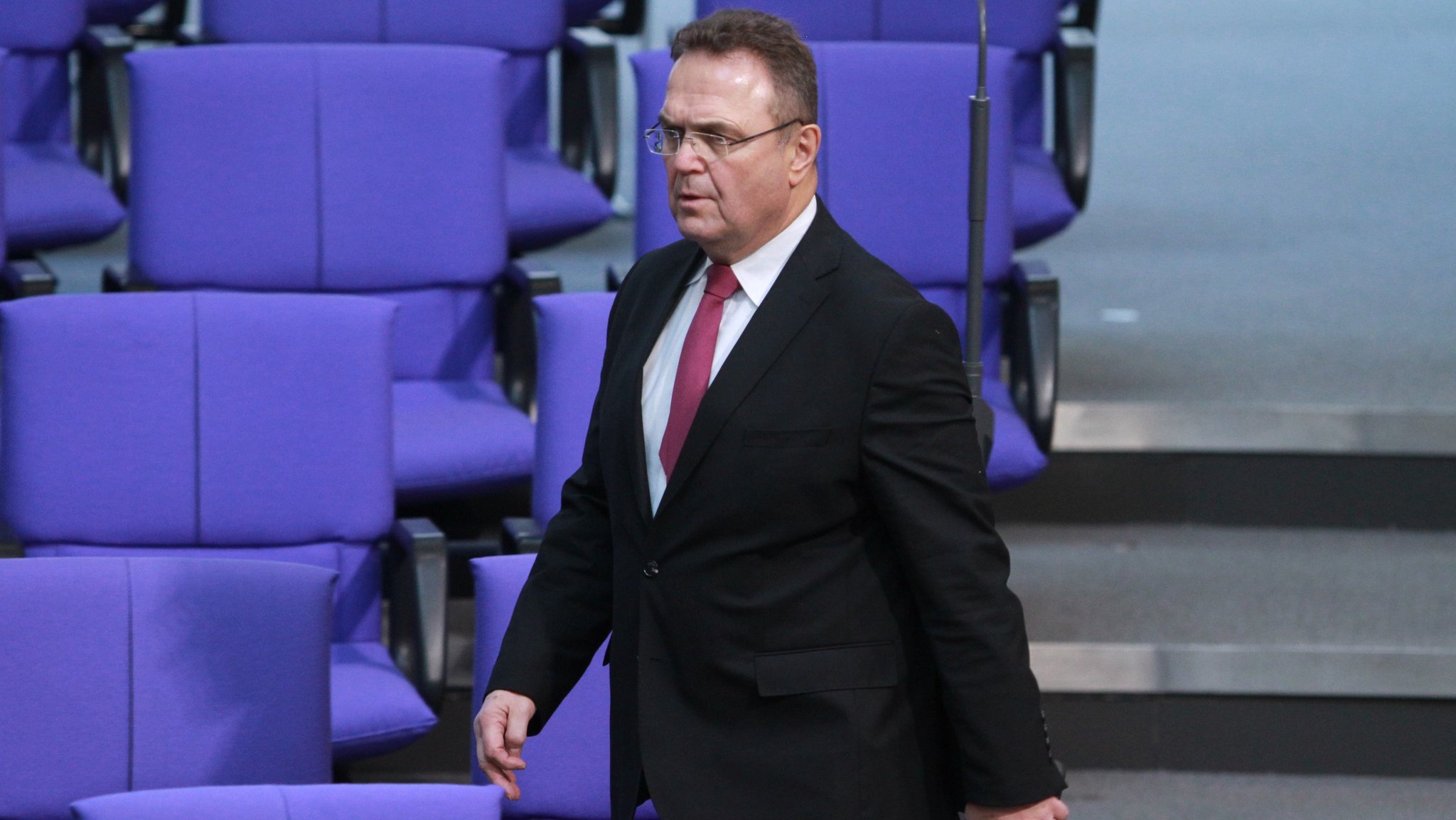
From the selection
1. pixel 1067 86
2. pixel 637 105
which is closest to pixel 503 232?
pixel 637 105

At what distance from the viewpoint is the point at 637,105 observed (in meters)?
1.90

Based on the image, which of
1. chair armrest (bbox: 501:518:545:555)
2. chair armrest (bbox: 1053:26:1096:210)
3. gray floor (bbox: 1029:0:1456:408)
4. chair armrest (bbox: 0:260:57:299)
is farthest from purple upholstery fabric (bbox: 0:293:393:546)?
chair armrest (bbox: 1053:26:1096:210)

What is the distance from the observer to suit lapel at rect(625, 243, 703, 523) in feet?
3.20

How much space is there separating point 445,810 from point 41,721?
0.36 meters

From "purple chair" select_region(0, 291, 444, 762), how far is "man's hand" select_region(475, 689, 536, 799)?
19.6 inches

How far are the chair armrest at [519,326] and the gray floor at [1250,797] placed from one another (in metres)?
0.65

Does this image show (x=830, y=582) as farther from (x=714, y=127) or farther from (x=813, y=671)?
(x=714, y=127)

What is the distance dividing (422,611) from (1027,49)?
1146 millimetres

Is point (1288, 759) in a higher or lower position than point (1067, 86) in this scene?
lower

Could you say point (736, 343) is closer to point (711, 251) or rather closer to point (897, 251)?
point (711, 251)

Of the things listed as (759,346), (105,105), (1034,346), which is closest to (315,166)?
(105,105)

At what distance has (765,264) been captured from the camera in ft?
3.17

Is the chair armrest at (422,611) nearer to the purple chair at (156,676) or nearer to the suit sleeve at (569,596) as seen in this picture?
the purple chair at (156,676)

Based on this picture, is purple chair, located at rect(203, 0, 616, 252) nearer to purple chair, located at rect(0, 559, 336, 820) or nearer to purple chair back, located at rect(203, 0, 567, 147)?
purple chair back, located at rect(203, 0, 567, 147)
